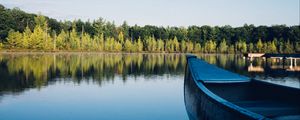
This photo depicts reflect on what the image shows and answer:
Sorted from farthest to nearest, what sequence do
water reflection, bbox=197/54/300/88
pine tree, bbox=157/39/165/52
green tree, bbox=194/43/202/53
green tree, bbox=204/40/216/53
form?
pine tree, bbox=157/39/165/52, green tree, bbox=194/43/202/53, green tree, bbox=204/40/216/53, water reflection, bbox=197/54/300/88

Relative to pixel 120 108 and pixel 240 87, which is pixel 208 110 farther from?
pixel 120 108

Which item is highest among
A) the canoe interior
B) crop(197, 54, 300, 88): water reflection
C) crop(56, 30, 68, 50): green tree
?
crop(56, 30, 68, 50): green tree

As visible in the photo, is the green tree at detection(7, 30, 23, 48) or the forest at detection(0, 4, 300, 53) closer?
the green tree at detection(7, 30, 23, 48)

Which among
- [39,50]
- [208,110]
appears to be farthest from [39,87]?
[39,50]

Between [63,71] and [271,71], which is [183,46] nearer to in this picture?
[271,71]

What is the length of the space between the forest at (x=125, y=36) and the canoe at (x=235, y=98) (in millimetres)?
75403

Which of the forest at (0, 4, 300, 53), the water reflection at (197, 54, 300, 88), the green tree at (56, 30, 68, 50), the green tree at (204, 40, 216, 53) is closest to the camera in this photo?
the water reflection at (197, 54, 300, 88)

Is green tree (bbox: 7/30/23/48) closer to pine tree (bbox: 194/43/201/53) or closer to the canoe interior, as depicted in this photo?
pine tree (bbox: 194/43/201/53)

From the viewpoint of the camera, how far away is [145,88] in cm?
2653

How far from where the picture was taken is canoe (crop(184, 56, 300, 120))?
9309 millimetres

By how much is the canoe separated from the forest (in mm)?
75403

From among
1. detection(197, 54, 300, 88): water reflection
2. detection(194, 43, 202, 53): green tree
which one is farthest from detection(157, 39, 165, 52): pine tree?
detection(197, 54, 300, 88): water reflection

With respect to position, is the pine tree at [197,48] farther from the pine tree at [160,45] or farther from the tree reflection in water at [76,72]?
the tree reflection in water at [76,72]

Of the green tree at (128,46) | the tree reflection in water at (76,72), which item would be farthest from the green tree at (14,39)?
the tree reflection in water at (76,72)
